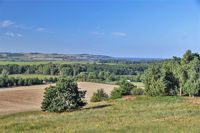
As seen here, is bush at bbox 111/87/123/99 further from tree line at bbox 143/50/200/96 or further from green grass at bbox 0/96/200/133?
green grass at bbox 0/96/200/133

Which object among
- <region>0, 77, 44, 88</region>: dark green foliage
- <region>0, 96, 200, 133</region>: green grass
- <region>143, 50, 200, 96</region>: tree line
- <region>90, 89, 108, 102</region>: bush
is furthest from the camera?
<region>0, 77, 44, 88</region>: dark green foliage

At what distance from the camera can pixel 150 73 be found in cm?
7044

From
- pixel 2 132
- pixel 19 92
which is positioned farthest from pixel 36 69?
pixel 2 132

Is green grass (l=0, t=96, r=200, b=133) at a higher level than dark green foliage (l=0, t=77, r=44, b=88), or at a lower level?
higher

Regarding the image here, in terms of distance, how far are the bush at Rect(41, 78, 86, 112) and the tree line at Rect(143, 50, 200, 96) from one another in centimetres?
2411

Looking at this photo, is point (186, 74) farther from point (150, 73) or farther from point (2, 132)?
point (2, 132)

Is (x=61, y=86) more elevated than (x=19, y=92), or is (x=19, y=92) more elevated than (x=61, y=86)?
(x=61, y=86)

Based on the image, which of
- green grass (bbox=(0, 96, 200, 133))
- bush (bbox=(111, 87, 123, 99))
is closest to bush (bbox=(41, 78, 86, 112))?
green grass (bbox=(0, 96, 200, 133))

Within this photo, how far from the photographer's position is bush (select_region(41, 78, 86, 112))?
155ft

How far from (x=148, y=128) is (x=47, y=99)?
31624 mm

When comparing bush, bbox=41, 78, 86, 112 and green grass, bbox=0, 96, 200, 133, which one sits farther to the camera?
bush, bbox=41, 78, 86, 112

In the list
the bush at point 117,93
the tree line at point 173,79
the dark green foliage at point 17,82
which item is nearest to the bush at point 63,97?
the tree line at point 173,79

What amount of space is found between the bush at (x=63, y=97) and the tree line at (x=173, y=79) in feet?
79.1

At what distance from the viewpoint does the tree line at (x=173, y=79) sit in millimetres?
69562
